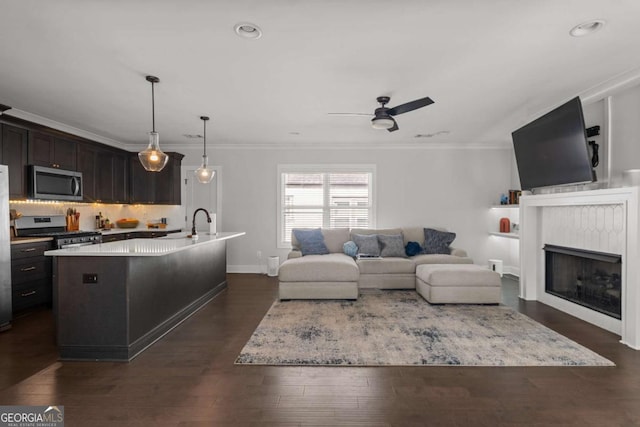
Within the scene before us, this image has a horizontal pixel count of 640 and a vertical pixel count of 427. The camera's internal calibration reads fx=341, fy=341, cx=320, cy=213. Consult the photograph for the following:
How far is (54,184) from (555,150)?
6.45 metres

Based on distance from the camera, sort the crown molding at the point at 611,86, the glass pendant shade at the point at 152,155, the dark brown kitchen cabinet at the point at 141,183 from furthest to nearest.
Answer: the dark brown kitchen cabinet at the point at 141,183, the glass pendant shade at the point at 152,155, the crown molding at the point at 611,86

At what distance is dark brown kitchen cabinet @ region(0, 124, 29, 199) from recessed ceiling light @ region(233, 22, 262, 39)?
3.49 meters

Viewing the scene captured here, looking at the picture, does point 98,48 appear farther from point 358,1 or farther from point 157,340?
point 157,340

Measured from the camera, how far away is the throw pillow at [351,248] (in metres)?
5.64

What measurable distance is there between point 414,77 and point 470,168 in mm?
3971

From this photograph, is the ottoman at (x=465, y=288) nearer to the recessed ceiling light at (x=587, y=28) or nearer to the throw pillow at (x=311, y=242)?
the throw pillow at (x=311, y=242)

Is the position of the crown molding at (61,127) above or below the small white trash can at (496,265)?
above

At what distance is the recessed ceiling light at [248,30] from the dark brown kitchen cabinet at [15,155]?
349 cm

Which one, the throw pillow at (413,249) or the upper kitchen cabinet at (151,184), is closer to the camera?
the throw pillow at (413,249)

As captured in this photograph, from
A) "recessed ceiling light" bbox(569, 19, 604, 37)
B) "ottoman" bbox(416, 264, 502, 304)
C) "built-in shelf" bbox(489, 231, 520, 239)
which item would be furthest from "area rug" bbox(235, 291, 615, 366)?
"recessed ceiling light" bbox(569, 19, 604, 37)

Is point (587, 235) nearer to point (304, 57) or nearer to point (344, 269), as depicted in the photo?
point (344, 269)

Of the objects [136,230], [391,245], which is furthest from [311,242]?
[136,230]

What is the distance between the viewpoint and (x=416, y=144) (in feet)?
22.0

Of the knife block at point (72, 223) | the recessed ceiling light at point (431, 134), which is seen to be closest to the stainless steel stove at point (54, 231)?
the knife block at point (72, 223)
